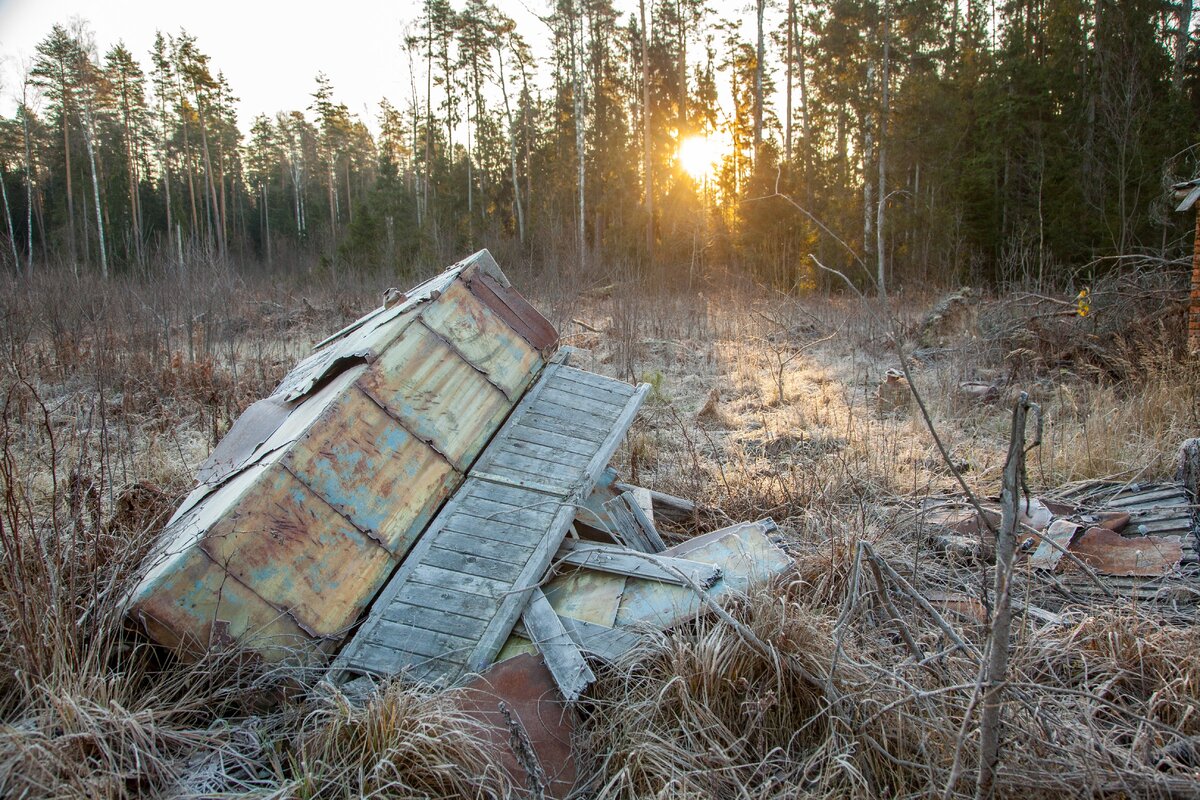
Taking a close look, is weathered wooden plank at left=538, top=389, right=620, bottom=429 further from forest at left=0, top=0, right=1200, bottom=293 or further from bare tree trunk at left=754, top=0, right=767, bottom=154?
bare tree trunk at left=754, top=0, right=767, bottom=154

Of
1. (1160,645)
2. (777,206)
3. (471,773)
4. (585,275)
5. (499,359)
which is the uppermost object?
(777,206)

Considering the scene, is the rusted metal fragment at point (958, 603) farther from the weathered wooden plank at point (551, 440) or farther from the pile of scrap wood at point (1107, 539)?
the weathered wooden plank at point (551, 440)

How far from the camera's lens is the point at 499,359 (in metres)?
4.87

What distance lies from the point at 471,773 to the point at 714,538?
210cm

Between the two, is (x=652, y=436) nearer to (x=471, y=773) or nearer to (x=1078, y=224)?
(x=471, y=773)

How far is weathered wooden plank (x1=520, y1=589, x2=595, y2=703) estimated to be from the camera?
3.20 meters

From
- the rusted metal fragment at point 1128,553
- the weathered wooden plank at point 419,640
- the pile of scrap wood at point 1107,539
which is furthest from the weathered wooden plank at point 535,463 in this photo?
the rusted metal fragment at point 1128,553

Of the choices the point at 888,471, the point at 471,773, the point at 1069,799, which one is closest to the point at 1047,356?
the point at 888,471

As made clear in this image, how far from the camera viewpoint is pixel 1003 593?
5.74 ft

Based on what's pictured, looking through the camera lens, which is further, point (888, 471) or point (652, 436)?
point (652, 436)

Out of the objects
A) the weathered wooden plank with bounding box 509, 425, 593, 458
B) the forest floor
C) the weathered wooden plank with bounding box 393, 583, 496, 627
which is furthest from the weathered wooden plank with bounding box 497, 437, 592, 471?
the forest floor

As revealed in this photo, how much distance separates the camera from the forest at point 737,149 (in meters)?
17.7

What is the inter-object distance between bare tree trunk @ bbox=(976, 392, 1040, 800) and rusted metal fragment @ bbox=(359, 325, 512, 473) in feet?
10.2

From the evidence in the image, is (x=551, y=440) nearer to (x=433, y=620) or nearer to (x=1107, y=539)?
(x=433, y=620)
